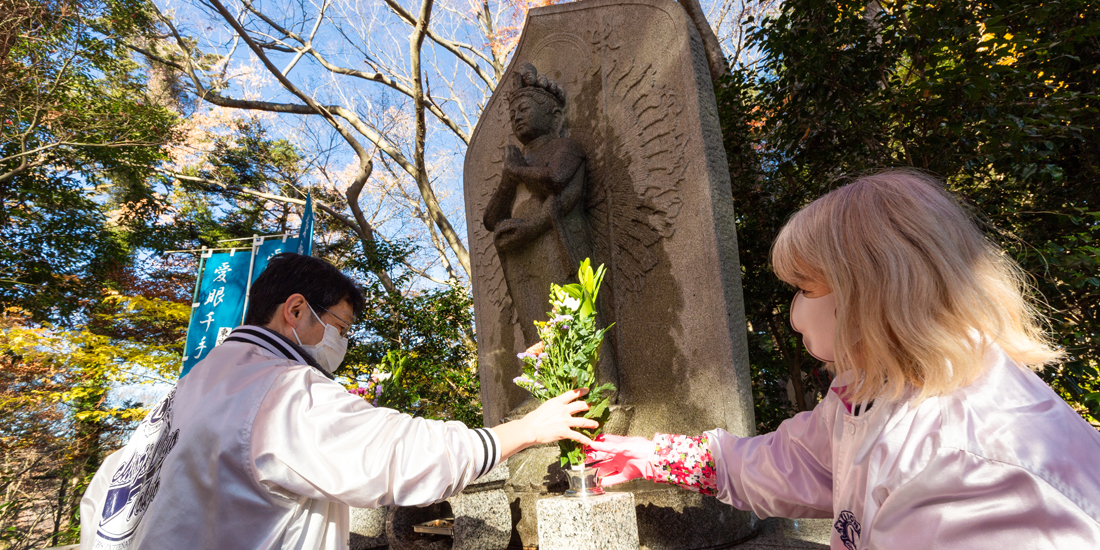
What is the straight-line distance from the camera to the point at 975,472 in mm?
983

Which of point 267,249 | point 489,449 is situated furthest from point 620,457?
point 267,249

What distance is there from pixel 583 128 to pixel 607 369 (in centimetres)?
176

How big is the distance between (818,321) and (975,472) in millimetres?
503

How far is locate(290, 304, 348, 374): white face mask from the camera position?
6.56 feet

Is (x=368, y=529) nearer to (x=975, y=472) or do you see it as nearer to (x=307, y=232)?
(x=307, y=232)

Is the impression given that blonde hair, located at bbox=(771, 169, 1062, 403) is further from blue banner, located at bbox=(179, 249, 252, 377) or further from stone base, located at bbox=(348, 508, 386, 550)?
blue banner, located at bbox=(179, 249, 252, 377)

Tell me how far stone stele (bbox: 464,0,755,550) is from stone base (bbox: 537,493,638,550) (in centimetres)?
78

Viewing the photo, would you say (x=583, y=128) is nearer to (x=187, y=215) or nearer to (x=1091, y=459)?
(x=1091, y=459)

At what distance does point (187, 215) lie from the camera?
39.3 ft

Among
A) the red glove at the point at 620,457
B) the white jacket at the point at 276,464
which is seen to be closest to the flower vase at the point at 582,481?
the red glove at the point at 620,457

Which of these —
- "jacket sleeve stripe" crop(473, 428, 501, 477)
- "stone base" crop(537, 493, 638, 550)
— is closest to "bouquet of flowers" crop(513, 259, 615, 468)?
"stone base" crop(537, 493, 638, 550)

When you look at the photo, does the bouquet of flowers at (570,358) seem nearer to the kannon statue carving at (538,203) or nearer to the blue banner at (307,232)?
the kannon statue carving at (538,203)

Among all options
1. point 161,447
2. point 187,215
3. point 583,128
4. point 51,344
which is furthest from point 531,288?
point 187,215

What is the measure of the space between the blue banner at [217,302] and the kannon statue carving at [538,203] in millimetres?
3592
